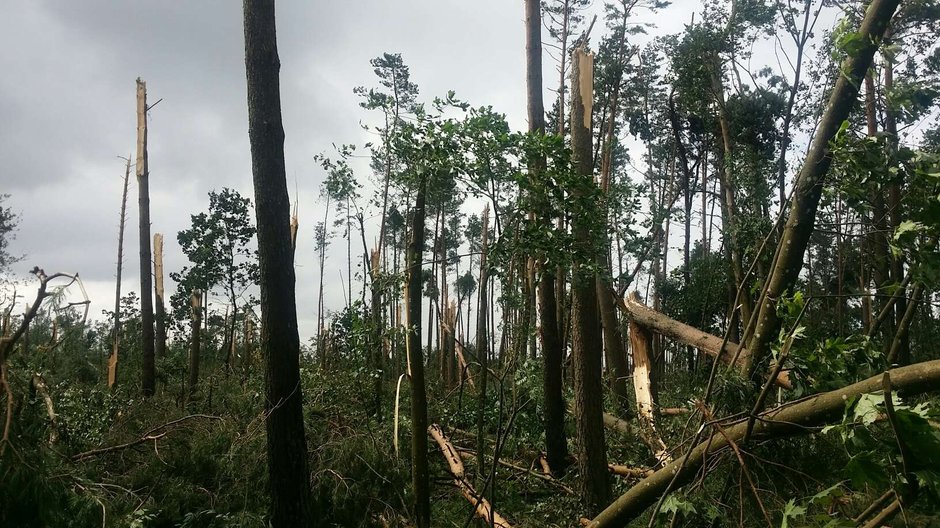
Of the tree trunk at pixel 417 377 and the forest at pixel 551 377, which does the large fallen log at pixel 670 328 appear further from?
the tree trunk at pixel 417 377

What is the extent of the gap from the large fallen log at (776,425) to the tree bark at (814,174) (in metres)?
0.87

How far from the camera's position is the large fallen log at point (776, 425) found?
1897 mm

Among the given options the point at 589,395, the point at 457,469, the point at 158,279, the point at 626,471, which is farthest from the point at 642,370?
the point at 158,279

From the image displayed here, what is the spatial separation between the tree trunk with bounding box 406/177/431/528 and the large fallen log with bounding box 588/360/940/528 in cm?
183

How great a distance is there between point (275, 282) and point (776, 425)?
165 inches

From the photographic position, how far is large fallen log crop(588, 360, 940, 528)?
6.22ft

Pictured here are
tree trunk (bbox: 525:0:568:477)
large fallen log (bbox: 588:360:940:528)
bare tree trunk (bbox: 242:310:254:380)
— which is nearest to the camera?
large fallen log (bbox: 588:360:940:528)

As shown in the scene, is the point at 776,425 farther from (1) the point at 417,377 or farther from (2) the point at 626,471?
(2) the point at 626,471

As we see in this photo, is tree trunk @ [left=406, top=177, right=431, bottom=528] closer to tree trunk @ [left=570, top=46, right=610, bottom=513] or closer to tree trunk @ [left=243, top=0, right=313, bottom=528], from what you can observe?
tree trunk @ [left=243, top=0, right=313, bottom=528]

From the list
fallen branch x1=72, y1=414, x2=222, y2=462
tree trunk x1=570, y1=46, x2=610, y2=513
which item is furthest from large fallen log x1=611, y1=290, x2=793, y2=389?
fallen branch x1=72, y1=414, x2=222, y2=462

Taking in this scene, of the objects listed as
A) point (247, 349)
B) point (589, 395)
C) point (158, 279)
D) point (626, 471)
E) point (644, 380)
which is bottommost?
point (626, 471)

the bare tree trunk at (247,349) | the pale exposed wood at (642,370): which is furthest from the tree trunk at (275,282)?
the bare tree trunk at (247,349)

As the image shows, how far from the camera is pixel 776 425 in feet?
7.32

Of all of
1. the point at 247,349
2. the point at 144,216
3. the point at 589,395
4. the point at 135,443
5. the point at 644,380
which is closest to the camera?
the point at 589,395
